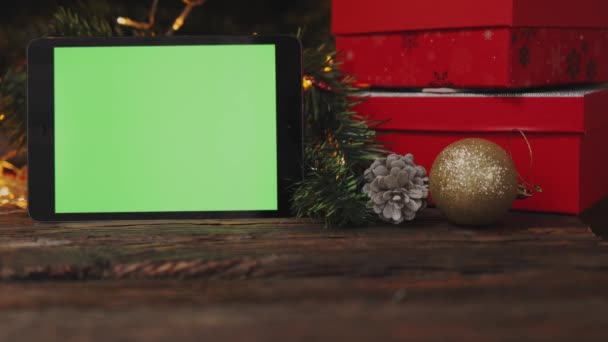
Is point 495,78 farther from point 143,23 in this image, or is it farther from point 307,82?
point 143,23

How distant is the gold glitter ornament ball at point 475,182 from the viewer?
0.71 meters

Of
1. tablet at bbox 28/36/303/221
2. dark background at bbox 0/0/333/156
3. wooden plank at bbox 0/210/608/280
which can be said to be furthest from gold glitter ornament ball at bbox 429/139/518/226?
dark background at bbox 0/0/333/156

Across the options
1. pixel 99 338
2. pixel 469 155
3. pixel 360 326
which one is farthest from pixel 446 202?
pixel 99 338

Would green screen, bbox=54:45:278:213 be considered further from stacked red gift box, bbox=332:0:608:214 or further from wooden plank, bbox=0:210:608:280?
stacked red gift box, bbox=332:0:608:214

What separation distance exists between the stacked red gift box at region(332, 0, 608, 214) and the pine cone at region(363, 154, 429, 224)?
5.4 inches

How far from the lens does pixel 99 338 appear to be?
0.48 m

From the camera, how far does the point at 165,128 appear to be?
0.77 m

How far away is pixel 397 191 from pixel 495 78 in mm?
194

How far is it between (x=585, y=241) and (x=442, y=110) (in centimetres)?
24

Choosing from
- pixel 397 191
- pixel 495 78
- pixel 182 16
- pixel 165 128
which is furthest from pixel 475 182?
pixel 182 16

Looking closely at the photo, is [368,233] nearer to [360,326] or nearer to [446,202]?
[446,202]

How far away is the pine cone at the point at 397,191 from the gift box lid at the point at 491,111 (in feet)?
0.44

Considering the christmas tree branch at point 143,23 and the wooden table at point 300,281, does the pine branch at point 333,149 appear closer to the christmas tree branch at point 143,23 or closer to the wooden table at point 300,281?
the wooden table at point 300,281

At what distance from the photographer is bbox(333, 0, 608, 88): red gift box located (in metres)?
0.84
